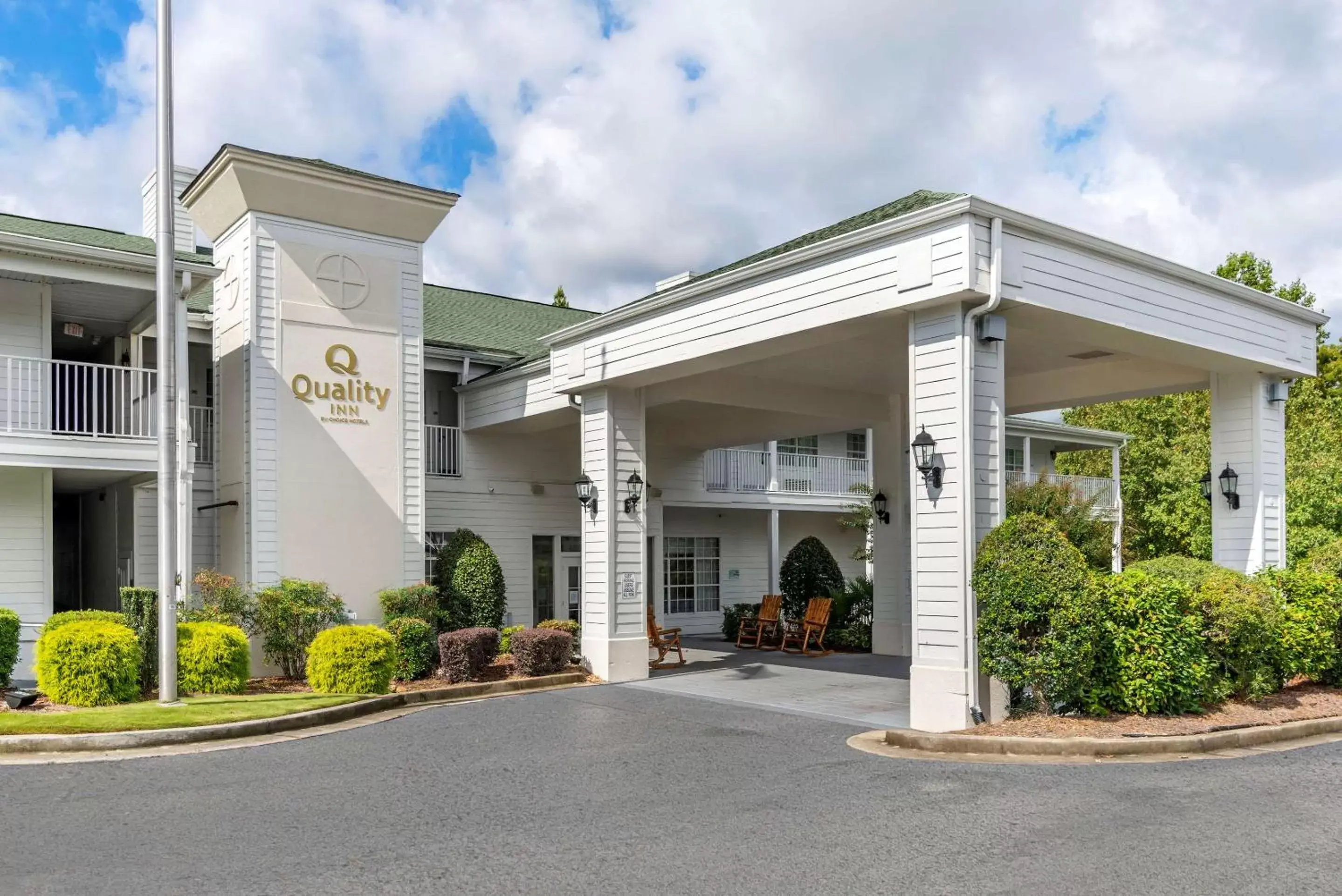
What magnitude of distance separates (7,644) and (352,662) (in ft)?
12.4

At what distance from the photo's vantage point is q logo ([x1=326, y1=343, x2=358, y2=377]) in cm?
1577

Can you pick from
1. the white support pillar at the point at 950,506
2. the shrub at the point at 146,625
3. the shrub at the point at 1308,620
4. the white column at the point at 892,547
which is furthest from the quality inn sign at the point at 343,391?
the shrub at the point at 1308,620

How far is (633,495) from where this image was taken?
48.1 ft

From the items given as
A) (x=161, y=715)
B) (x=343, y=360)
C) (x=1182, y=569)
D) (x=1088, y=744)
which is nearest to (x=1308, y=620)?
(x=1182, y=569)

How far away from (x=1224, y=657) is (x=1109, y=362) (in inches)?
200

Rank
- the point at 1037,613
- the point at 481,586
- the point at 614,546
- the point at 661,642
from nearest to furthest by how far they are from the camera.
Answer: the point at 1037,613, the point at 614,546, the point at 661,642, the point at 481,586

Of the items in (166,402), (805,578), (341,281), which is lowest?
(805,578)

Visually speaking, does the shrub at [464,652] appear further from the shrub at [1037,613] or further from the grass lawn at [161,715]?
the shrub at [1037,613]

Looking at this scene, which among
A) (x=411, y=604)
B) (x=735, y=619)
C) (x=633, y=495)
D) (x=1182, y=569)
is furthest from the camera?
(x=735, y=619)

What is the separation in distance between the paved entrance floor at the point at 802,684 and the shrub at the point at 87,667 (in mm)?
5787

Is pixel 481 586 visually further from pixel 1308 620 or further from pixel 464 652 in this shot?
pixel 1308 620

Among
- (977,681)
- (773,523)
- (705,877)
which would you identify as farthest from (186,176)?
(705,877)

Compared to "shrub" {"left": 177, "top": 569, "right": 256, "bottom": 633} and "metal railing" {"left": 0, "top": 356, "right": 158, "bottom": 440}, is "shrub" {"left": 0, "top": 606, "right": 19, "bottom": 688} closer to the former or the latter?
"shrub" {"left": 177, "top": 569, "right": 256, "bottom": 633}

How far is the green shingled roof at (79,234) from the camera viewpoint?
16250 millimetres
